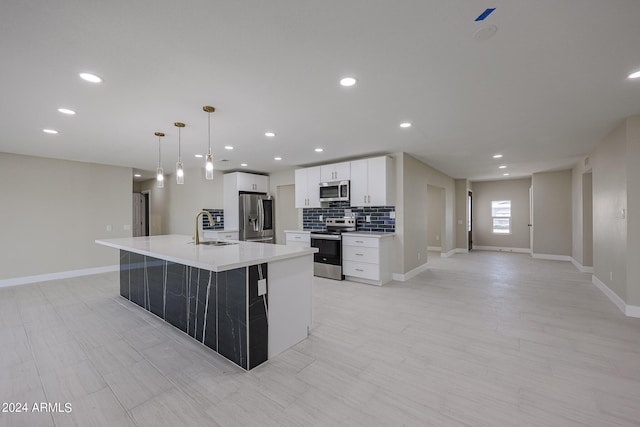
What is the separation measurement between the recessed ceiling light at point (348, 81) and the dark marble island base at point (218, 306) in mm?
1693

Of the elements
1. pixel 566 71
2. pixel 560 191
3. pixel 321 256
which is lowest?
pixel 321 256

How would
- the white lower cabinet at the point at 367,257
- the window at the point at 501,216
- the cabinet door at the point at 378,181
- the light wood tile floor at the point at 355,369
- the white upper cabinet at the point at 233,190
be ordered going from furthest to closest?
the window at the point at 501,216
the white upper cabinet at the point at 233,190
the cabinet door at the point at 378,181
the white lower cabinet at the point at 367,257
the light wood tile floor at the point at 355,369

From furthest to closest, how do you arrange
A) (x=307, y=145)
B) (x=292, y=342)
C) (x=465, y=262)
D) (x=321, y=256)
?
(x=465, y=262), (x=321, y=256), (x=307, y=145), (x=292, y=342)

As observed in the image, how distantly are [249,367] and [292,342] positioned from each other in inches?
19.6

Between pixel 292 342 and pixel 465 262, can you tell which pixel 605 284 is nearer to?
pixel 465 262

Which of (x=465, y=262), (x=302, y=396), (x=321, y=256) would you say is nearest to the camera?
(x=302, y=396)

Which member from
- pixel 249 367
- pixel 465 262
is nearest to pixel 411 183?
pixel 465 262

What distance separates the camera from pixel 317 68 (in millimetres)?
2043

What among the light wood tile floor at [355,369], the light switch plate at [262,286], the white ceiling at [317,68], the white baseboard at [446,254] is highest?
the white ceiling at [317,68]

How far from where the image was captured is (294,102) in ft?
8.75

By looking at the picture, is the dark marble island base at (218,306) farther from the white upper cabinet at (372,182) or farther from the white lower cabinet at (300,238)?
the white upper cabinet at (372,182)

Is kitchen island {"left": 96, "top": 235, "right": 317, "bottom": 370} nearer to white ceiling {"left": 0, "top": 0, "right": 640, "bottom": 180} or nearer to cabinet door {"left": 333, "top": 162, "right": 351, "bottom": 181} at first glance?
white ceiling {"left": 0, "top": 0, "right": 640, "bottom": 180}

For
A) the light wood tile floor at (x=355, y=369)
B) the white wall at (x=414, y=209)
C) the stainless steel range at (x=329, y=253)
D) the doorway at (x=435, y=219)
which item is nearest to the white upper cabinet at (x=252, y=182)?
the stainless steel range at (x=329, y=253)

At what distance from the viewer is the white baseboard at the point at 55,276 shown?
15.5 feet
